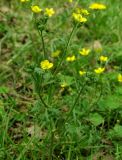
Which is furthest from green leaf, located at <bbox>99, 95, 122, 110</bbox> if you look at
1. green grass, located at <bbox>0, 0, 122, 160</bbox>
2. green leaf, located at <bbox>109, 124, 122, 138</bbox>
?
green leaf, located at <bbox>109, 124, 122, 138</bbox>

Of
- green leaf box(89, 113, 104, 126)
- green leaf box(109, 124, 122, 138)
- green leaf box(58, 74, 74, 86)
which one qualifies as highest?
green leaf box(58, 74, 74, 86)

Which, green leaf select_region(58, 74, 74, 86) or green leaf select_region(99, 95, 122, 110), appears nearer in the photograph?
green leaf select_region(99, 95, 122, 110)

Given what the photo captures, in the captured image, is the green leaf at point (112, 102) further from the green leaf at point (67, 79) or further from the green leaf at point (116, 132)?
the green leaf at point (67, 79)

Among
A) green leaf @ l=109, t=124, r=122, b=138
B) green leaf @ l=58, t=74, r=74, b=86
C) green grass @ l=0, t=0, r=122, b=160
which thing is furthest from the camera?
green leaf @ l=58, t=74, r=74, b=86

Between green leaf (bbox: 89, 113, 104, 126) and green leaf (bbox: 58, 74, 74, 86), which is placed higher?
green leaf (bbox: 58, 74, 74, 86)

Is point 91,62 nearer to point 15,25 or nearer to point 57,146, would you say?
point 15,25

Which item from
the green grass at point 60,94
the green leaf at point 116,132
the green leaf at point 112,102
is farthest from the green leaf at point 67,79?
the green leaf at point 116,132

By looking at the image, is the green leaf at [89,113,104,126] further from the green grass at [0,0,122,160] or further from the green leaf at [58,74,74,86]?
the green leaf at [58,74,74,86]

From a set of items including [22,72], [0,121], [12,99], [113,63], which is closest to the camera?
[0,121]

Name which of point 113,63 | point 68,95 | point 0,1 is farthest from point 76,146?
point 0,1
